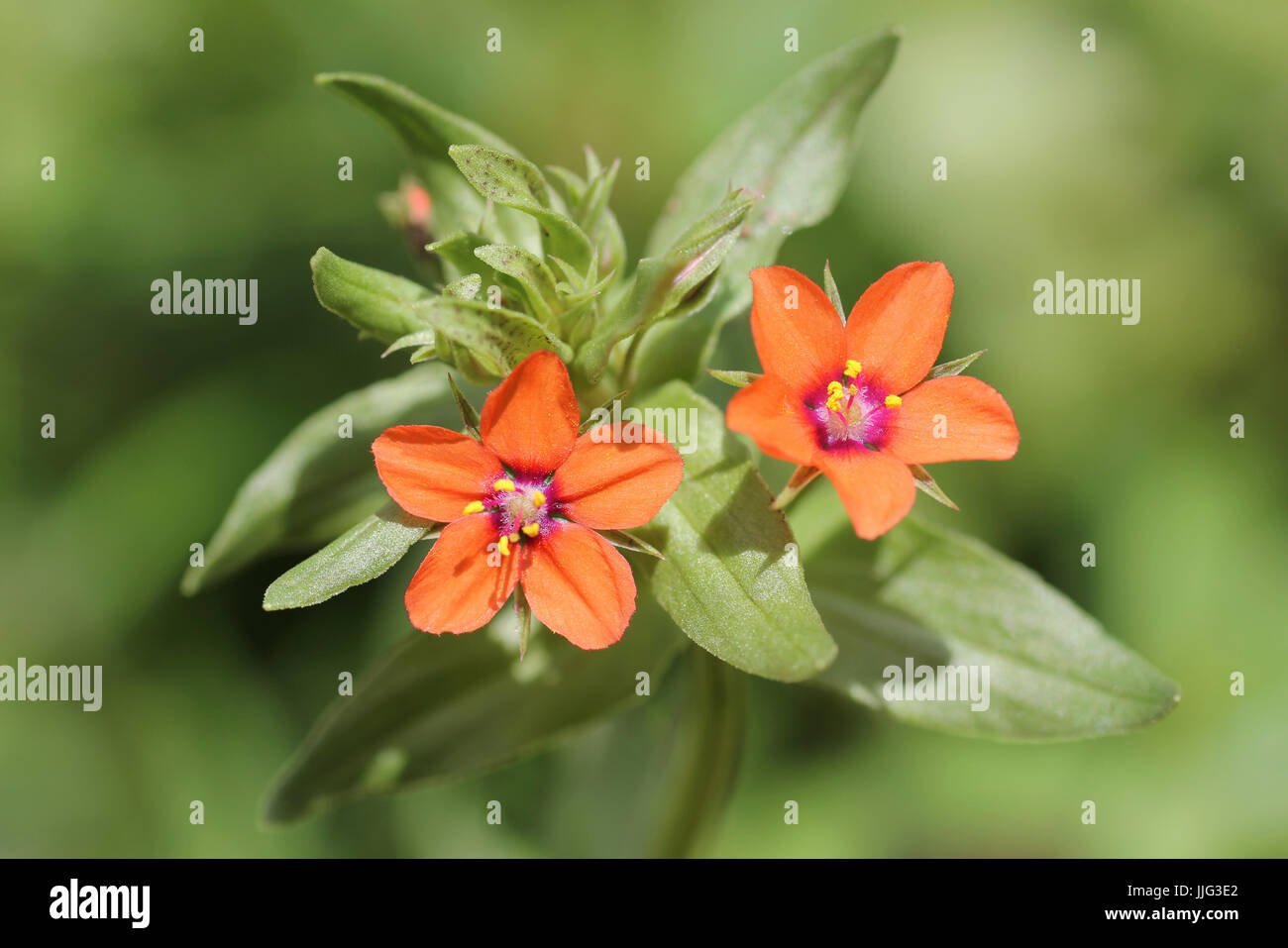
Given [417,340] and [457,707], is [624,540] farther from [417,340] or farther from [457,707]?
[457,707]

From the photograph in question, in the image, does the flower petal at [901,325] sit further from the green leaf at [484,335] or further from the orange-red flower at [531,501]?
the green leaf at [484,335]

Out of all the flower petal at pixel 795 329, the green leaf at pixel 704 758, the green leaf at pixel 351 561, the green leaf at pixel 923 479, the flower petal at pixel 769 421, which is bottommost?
the green leaf at pixel 704 758

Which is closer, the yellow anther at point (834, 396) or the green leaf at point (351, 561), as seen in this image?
the green leaf at point (351, 561)

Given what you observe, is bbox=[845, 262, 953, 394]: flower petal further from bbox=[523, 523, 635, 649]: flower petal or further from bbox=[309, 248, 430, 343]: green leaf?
bbox=[309, 248, 430, 343]: green leaf

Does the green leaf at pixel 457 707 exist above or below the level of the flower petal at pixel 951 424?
below

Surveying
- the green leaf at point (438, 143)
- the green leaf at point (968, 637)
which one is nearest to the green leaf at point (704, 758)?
the green leaf at point (968, 637)

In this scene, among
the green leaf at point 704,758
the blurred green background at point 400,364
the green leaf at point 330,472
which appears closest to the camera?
the green leaf at point 330,472

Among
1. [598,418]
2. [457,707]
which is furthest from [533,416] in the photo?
[457,707]
